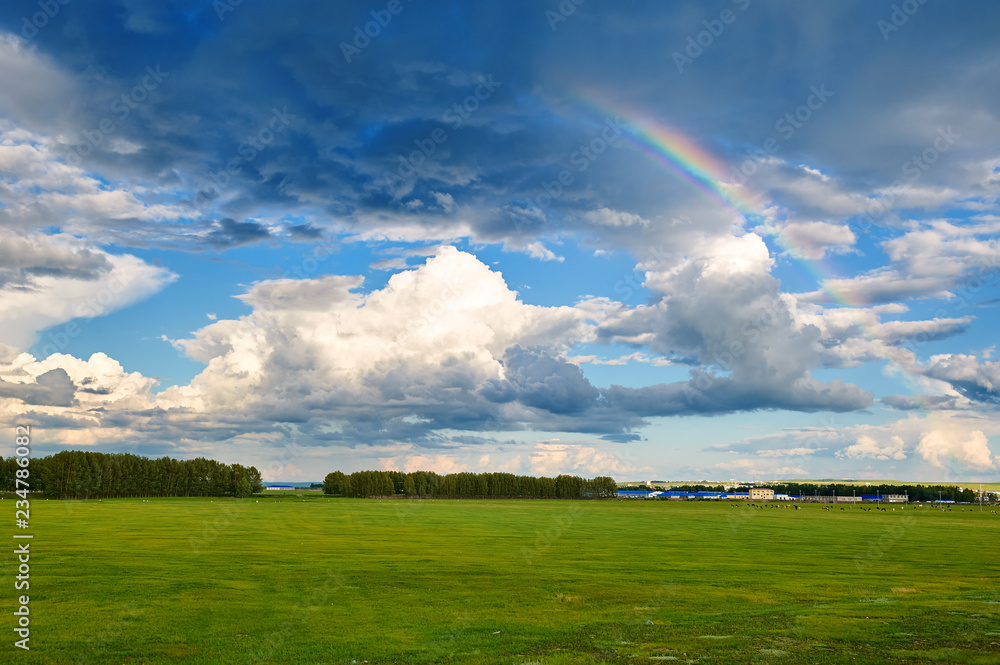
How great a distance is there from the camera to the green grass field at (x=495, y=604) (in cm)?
2203

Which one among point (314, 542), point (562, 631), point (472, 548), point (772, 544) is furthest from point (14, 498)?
point (562, 631)

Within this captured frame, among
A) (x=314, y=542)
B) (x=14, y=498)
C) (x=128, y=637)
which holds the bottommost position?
(x=14, y=498)

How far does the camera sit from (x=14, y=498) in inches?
7288

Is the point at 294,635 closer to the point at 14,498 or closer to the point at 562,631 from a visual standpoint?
the point at 562,631

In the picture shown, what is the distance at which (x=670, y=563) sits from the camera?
4719cm

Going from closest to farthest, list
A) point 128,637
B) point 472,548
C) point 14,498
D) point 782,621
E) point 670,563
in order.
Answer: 1. point 128,637
2. point 782,621
3. point 670,563
4. point 472,548
5. point 14,498

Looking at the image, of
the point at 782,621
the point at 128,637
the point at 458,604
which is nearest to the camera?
the point at 128,637

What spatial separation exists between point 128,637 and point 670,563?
34.2 m

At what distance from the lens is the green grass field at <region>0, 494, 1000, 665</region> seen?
867 inches

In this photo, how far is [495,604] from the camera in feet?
101

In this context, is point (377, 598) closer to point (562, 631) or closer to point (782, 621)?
point (562, 631)

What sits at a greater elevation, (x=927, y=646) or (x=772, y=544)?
(x=927, y=646)

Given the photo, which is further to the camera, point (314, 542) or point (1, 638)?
point (314, 542)

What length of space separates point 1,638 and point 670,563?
37.5 metres
